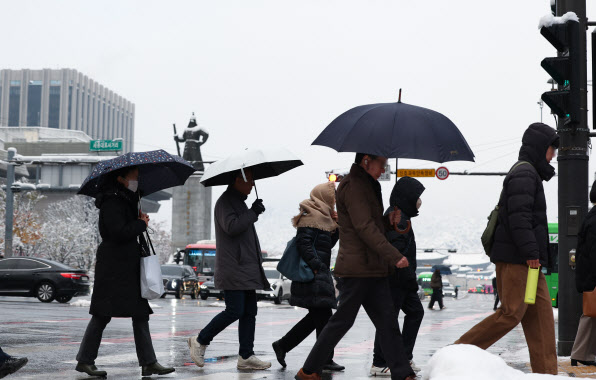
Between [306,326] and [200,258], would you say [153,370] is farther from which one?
[200,258]

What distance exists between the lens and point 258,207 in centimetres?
830

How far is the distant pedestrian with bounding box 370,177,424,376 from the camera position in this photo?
7875mm

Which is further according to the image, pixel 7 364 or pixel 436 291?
pixel 436 291

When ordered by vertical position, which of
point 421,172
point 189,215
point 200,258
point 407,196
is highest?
point 189,215

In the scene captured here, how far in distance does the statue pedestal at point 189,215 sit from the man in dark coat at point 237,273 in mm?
96365

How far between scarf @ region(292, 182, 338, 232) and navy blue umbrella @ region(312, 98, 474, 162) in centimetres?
110

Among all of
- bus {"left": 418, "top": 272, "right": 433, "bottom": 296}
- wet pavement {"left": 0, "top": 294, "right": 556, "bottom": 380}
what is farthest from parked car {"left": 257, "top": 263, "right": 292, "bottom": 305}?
bus {"left": 418, "top": 272, "right": 433, "bottom": 296}

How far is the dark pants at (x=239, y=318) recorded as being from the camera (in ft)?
26.8

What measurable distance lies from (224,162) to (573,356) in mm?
3896

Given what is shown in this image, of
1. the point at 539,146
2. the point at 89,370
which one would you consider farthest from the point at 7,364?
the point at 539,146

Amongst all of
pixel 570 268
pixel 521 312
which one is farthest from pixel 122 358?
pixel 570 268

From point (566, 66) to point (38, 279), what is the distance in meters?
21.1

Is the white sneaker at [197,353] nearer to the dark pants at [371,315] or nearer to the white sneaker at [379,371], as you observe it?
the white sneaker at [379,371]

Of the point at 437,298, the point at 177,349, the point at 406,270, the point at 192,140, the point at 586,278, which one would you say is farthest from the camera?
the point at 192,140
